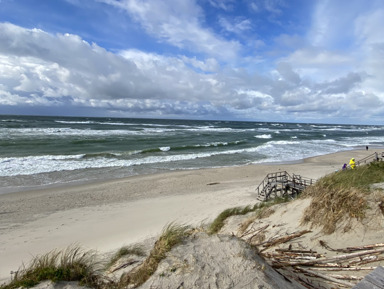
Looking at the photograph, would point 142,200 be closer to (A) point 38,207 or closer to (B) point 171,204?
(B) point 171,204

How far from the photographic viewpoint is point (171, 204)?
13602mm

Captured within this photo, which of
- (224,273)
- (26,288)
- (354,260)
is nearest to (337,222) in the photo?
(354,260)

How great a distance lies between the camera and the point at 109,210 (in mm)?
12805

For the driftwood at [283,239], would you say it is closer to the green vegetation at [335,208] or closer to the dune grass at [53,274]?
the green vegetation at [335,208]

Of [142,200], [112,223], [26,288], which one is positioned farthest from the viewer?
[142,200]

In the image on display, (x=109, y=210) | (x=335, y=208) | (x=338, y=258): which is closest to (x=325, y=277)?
(x=338, y=258)

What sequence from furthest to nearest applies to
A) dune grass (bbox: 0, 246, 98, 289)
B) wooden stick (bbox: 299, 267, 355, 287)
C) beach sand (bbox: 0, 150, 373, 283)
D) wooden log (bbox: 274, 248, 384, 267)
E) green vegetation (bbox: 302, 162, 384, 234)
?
1. beach sand (bbox: 0, 150, 373, 283)
2. green vegetation (bbox: 302, 162, 384, 234)
3. wooden log (bbox: 274, 248, 384, 267)
4. wooden stick (bbox: 299, 267, 355, 287)
5. dune grass (bbox: 0, 246, 98, 289)

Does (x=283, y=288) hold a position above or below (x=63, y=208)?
above

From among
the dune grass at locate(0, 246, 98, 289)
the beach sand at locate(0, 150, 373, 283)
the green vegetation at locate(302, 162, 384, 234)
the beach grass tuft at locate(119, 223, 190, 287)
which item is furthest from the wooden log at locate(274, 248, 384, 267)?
the beach sand at locate(0, 150, 373, 283)

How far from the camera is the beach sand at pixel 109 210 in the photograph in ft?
29.8

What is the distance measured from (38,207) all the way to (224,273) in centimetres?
1333

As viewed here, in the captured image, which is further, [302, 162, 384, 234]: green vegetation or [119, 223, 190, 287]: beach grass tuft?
[302, 162, 384, 234]: green vegetation

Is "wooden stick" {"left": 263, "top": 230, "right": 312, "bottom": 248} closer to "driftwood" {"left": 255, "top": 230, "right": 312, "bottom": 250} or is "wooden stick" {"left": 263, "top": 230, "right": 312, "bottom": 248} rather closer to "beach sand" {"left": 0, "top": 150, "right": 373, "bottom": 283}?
"driftwood" {"left": 255, "top": 230, "right": 312, "bottom": 250}

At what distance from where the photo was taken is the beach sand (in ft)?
29.8
